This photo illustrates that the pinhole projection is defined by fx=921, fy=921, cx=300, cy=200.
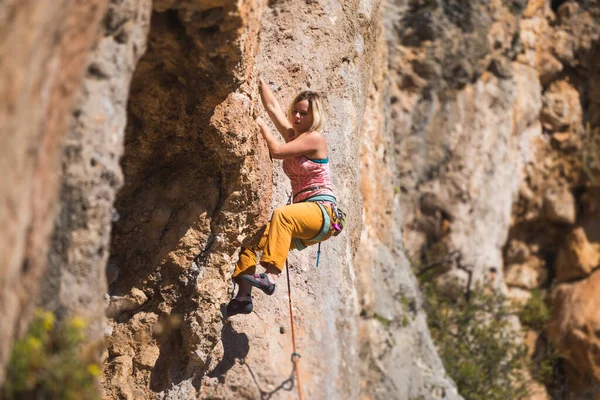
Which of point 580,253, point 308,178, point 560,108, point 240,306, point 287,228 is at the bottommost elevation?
point 240,306

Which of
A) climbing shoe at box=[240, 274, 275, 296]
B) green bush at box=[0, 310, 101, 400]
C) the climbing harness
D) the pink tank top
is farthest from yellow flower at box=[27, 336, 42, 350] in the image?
the pink tank top

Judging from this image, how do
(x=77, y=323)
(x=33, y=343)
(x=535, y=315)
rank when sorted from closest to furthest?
(x=33, y=343) → (x=77, y=323) → (x=535, y=315)

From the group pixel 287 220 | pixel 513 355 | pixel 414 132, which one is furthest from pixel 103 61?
pixel 513 355

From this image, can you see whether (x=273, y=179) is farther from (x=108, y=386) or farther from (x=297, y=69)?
(x=108, y=386)

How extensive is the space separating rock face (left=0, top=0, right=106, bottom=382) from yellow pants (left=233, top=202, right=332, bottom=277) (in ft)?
7.14

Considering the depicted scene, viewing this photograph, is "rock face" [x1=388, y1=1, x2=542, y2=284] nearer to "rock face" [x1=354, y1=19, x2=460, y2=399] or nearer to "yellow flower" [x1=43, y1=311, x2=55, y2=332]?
"rock face" [x1=354, y1=19, x2=460, y2=399]

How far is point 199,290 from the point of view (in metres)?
5.77

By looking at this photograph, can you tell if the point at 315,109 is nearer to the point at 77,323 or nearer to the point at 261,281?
the point at 261,281

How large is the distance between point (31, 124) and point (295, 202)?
2951 millimetres

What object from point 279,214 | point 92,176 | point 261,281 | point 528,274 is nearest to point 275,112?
point 279,214

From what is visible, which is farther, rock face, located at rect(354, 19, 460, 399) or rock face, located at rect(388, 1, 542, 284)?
rock face, located at rect(388, 1, 542, 284)

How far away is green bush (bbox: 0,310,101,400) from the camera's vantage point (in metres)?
3.41

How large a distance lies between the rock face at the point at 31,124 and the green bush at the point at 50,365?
0.13 meters

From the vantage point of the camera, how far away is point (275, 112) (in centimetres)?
604
